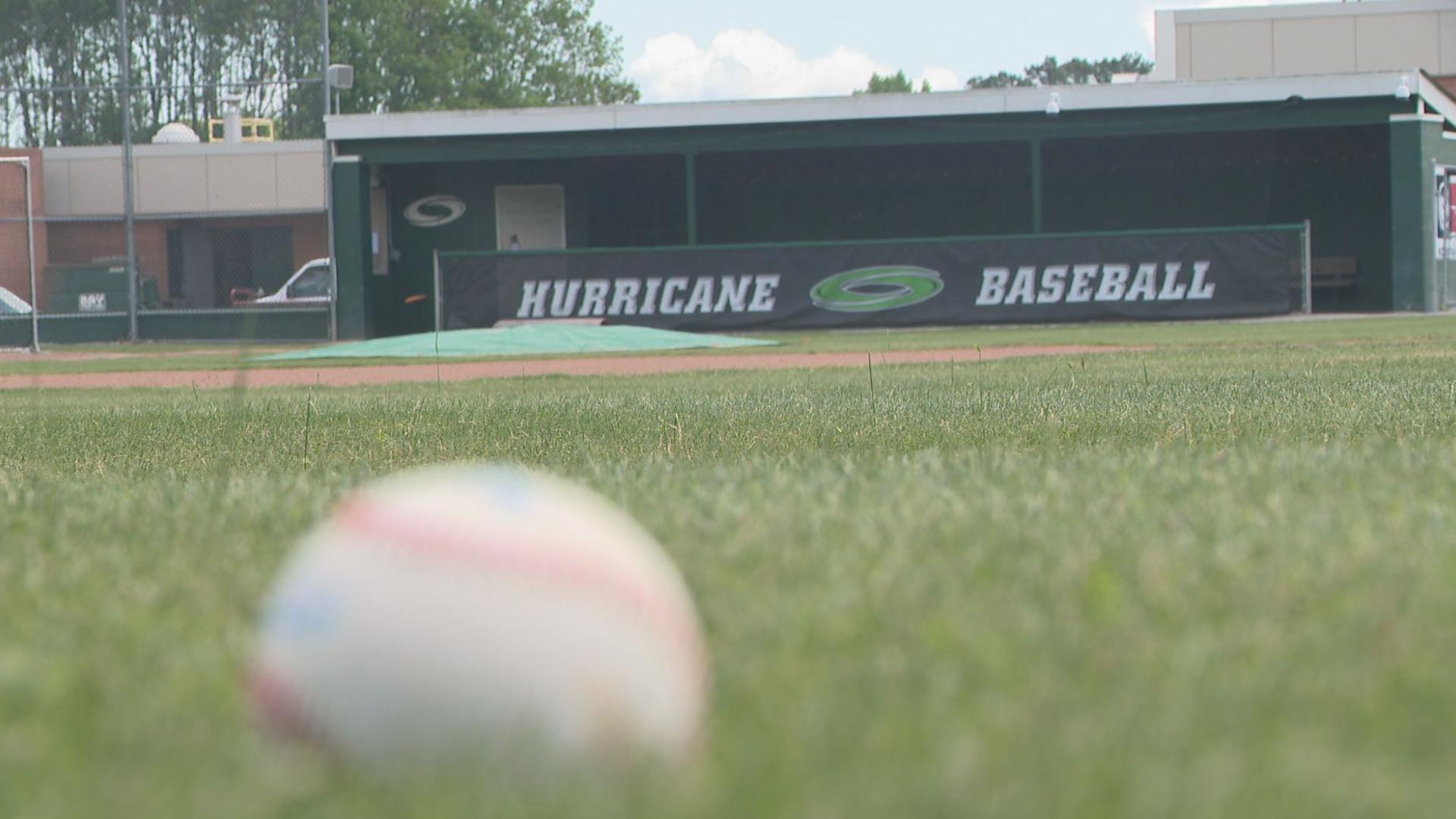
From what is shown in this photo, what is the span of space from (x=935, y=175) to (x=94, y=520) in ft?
106

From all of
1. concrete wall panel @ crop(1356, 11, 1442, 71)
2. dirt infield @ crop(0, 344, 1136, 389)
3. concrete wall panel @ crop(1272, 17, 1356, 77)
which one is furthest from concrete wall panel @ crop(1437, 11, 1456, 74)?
dirt infield @ crop(0, 344, 1136, 389)

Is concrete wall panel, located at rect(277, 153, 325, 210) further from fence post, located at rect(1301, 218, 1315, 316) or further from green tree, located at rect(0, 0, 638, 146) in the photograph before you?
fence post, located at rect(1301, 218, 1315, 316)

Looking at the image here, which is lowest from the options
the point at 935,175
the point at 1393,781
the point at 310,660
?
the point at 1393,781

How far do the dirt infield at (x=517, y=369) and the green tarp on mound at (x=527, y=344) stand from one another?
6.68ft

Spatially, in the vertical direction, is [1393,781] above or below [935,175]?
below

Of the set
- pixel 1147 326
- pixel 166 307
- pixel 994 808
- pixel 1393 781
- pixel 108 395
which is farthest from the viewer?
pixel 166 307

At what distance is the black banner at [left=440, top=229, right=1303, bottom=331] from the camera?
96.5ft

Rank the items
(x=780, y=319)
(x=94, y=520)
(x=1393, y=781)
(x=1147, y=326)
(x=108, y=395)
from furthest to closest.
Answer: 1. (x=780, y=319)
2. (x=1147, y=326)
3. (x=108, y=395)
4. (x=94, y=520)
5. (x=1393, y=781)

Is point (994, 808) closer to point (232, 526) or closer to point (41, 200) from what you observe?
point (232, 526)

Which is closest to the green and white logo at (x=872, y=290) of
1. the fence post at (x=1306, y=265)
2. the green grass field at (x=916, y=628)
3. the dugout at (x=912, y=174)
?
the dugout at (x=912, y=174)

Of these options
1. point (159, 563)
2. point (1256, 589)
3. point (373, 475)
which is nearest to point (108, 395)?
point (373, 475)

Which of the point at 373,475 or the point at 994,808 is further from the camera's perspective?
the point at 373,475

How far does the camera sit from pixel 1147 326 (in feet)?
91.9

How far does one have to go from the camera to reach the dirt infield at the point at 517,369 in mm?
17125
